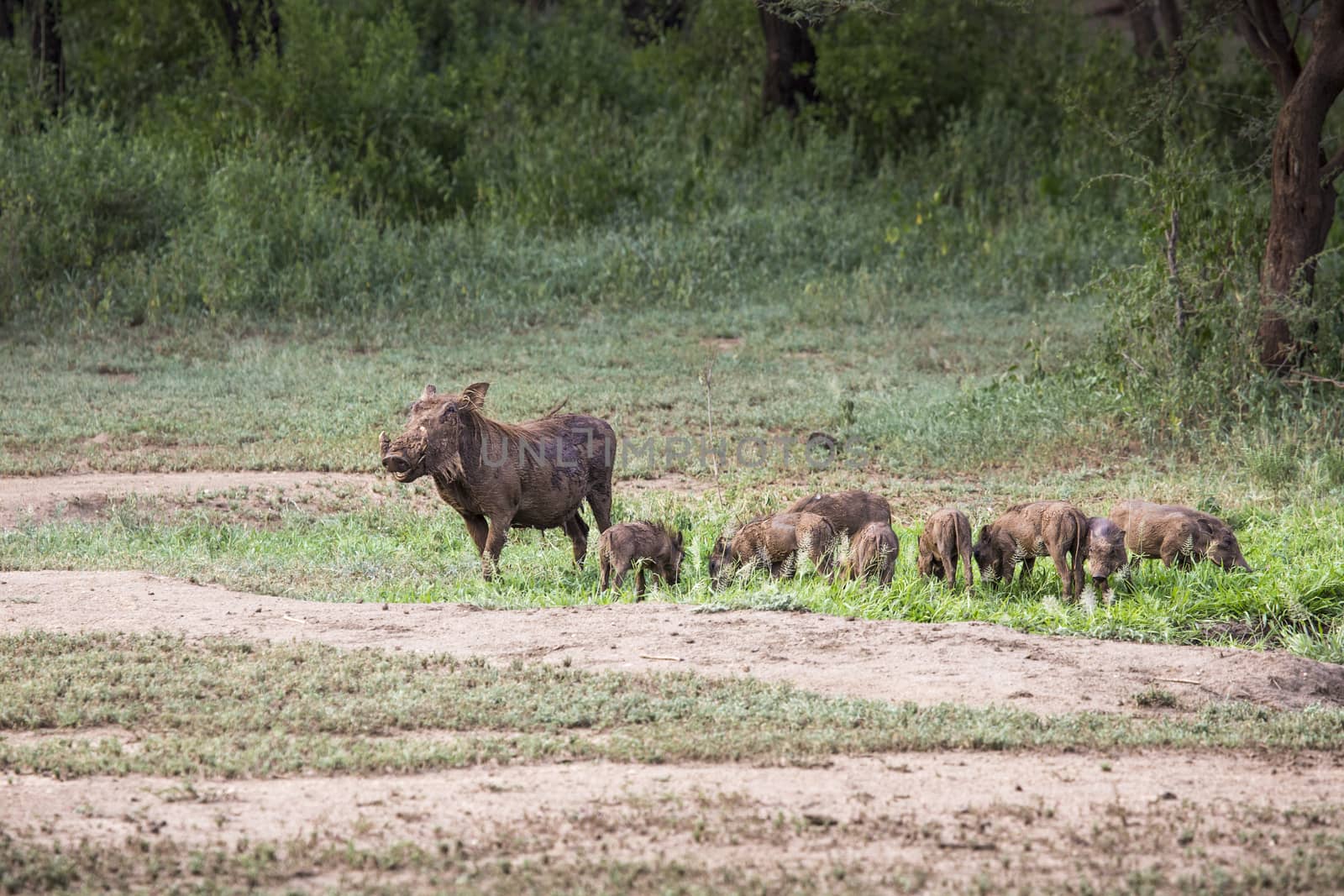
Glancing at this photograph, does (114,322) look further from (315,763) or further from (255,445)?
(315,763)

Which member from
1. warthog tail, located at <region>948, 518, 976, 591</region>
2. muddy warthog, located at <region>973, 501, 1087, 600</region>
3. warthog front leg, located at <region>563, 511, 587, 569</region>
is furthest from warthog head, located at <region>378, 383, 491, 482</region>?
muddy warthog, located at <region>973, 501, 1087, 600</region>

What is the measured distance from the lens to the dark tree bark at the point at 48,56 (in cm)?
2100

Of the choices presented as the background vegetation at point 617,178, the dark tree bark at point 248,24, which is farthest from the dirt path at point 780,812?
the dark tree bark at point 248,24

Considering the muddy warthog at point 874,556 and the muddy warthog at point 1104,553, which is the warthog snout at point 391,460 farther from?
the muddy warthog at point 1104,553

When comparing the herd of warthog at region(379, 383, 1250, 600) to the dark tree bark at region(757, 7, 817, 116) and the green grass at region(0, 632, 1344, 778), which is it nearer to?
the green grass at region(0, 632, 1344, 778)

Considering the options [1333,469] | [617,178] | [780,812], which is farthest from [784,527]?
[617,178]

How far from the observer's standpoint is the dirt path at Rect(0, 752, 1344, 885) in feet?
15.0

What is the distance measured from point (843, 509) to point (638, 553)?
1246 mm

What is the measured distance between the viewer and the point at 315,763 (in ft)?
17.4

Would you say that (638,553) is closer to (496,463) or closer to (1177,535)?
(496,463)

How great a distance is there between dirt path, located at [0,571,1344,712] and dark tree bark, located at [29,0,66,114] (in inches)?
592

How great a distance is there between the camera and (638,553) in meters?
8.08

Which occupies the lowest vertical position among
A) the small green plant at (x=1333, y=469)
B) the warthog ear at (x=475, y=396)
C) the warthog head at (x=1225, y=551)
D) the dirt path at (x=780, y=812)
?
the small green plant at (x=1333, y=469)

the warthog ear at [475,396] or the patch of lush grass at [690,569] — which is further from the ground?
the warthog ear at [475,396]
